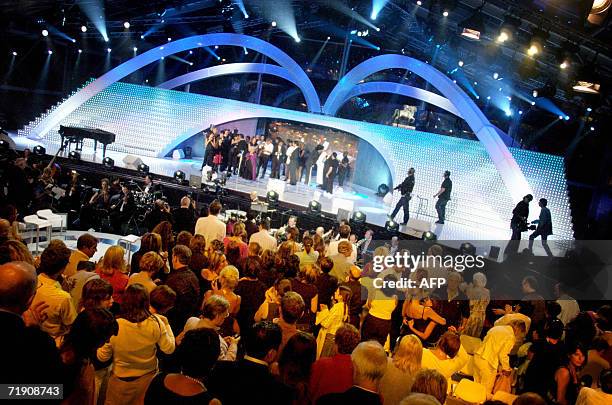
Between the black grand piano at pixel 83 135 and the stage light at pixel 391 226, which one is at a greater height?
the black grand piano at pixel 83 135

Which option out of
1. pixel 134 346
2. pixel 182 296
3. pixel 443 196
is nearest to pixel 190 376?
pixel 134 346

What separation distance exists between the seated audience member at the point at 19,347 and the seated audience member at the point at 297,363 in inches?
44.5

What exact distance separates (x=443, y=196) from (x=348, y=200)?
271 centimetres

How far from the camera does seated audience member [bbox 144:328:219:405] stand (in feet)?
7.42

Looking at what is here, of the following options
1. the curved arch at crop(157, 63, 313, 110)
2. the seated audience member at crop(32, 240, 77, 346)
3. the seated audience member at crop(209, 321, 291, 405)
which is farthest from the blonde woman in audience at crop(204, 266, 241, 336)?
the curved arch at crop(157, 63, 313, 110)

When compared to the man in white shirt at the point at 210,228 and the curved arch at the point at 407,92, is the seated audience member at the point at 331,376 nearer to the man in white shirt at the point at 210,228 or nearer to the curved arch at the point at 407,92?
the man in white shirt at the point at 210,228

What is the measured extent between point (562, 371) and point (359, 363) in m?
2.09

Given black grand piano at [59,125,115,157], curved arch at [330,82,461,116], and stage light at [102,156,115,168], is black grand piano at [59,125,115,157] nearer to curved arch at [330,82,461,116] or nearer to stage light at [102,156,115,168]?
stage light at [102,156,115,168]

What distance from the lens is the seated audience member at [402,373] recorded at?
3.35 meters

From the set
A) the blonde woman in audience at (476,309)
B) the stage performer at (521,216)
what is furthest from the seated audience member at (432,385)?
the stage performer at (521,216)

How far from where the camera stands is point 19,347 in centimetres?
205

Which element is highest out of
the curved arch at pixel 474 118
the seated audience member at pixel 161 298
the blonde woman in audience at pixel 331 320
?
the curved arch at pixel 474 118

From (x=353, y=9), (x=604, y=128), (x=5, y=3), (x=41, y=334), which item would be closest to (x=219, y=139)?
(x=353, y=9)

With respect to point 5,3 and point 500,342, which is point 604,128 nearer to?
point 500,342
